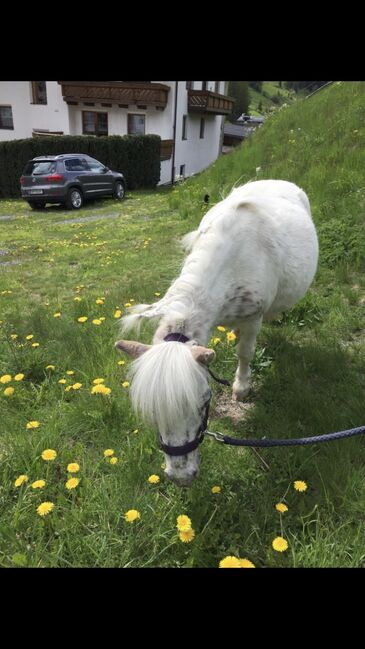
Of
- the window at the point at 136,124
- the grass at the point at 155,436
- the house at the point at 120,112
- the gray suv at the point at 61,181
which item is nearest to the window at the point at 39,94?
the house at the point at 120,112

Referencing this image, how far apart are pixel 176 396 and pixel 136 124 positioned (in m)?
30.8

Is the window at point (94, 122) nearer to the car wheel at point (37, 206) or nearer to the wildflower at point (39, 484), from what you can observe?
the car wheel at point (37, 206)

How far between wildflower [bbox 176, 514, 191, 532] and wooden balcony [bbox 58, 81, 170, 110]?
28.2 m

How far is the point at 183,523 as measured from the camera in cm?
239

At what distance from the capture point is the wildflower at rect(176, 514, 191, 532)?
2359 millimetres

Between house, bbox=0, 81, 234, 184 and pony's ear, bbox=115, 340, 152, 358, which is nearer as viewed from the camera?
pony's ear, bbox=115, 340, 152, 358

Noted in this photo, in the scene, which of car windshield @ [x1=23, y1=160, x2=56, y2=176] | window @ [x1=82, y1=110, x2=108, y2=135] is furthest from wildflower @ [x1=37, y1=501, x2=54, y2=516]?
window @ [x1=82, y1=110, x2=108, y2=135]

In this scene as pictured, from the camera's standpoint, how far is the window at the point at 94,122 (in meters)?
29.8

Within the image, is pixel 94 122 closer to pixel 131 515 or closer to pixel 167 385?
pixel 167 385

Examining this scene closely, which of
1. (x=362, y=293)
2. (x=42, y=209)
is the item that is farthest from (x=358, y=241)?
(x=42, y=209)

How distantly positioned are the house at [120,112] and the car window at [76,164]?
10974 millimetres

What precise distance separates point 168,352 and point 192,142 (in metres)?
34.3

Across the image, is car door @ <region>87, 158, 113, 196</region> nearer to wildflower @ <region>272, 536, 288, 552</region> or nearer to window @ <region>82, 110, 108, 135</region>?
window @ <region>82, 110, 108, 135</region>
